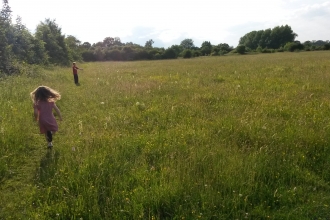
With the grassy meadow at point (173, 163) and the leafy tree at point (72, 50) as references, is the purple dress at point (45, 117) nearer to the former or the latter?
the grassy meadow at point (173, 163)

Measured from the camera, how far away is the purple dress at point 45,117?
6180 mm

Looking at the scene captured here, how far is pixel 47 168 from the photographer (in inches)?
194

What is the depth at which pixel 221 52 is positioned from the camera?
84688 millimetres

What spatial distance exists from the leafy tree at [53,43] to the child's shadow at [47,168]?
3207 centimetres

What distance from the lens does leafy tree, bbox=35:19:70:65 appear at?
3644 cm

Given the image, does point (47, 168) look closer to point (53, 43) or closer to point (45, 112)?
point (45, 112)

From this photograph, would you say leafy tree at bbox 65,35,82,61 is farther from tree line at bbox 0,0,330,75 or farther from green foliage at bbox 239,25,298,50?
green foliage at bbox 239,25,298,50

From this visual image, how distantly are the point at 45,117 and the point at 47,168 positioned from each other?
1726 millimetres

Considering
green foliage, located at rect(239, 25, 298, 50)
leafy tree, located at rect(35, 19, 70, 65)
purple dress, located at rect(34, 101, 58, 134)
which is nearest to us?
purple dress, located at rect(34, 101, 58, 134)

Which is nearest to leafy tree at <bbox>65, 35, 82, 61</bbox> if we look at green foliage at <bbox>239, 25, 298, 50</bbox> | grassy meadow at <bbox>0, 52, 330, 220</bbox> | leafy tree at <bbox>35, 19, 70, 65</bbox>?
leafy tree at <bbox>35, 19, 70, 65</bbox>

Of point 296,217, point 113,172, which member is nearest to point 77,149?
point 113,172

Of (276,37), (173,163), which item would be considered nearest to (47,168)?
(173,163)

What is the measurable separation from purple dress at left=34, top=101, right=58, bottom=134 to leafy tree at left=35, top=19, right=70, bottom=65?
30965 mm

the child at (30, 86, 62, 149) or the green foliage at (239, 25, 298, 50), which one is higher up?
the green foliage at (239, 25, 298, 50)
